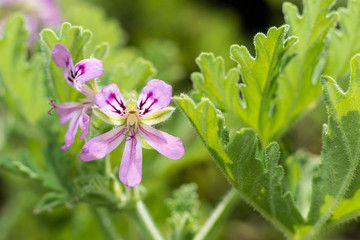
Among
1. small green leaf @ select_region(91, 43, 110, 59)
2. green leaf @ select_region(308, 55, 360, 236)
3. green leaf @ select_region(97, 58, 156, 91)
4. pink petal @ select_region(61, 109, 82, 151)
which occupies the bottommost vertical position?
green leaf @ select_region(308, 55, 360, 236)

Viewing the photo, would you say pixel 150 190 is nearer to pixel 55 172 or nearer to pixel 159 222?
pixel 159 222

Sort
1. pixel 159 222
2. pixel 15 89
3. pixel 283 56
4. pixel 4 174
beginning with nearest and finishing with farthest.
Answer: pixel 283 56, pixel 15 89, pixel 159 222, pixel 4 174

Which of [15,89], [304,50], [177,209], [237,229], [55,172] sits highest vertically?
[15,89]

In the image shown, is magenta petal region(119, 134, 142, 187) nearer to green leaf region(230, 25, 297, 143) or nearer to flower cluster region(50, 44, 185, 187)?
flower cluster region(50, 44, 185, 187)

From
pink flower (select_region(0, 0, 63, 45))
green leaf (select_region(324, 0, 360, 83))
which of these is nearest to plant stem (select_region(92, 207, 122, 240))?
green leaf (select_region(324, 0, 360, 83))

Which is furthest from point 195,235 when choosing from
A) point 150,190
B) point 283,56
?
point 150,190

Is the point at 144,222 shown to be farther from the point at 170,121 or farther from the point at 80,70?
the point at 170,121
